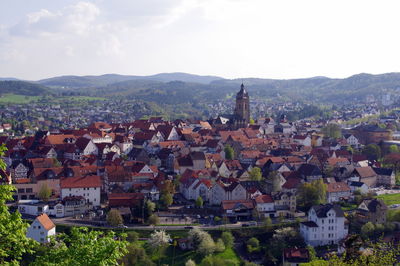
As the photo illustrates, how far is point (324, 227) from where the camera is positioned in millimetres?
45062

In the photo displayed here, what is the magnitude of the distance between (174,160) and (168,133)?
19817 mm

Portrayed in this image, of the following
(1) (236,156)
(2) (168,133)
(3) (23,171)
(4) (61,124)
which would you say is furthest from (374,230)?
(4) (61,124)

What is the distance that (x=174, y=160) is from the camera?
64.5 meters

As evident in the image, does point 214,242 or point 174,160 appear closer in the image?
point 214,242

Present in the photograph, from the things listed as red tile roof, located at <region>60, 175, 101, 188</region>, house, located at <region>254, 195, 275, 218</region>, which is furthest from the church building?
red tile roof, located at <region>60, 175, 101, 188</region>

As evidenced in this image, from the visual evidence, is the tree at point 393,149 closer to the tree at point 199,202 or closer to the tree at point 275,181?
the tree at point 275,181

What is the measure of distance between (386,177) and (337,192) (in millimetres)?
12114

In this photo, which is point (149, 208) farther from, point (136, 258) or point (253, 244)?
point (253, 244)

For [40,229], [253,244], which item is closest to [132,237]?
[40,229]

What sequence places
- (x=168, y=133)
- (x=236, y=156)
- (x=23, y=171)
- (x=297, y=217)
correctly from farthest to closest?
(x=168, y=133), (x=236, y=156), (x=23, y=171), (x=297, y=217)

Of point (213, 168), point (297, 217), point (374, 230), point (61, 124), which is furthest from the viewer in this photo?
point (61, 124)

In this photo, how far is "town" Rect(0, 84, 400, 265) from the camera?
44.5 m

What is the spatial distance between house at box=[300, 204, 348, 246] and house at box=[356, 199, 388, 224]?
328 centimetres

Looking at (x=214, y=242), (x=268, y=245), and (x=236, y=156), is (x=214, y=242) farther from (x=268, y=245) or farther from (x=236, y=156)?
(x=236, y=156)
